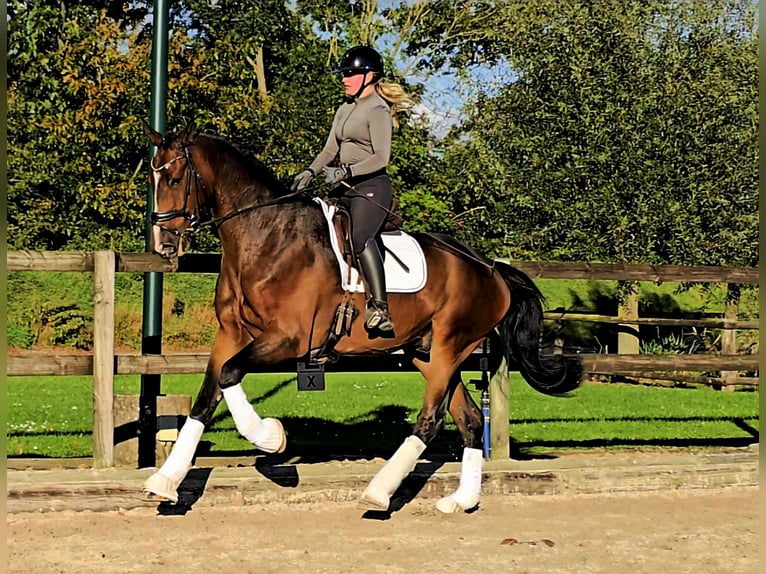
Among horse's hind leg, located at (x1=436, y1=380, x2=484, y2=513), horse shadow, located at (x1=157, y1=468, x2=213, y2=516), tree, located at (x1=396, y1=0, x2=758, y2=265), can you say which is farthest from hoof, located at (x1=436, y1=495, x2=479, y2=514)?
tree, located at (x1=396, y1=0, x2=758, y2=265)

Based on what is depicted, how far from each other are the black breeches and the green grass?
265cm

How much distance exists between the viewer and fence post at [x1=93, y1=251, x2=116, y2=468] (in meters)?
7.25

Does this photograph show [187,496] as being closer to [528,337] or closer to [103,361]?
[103,361]

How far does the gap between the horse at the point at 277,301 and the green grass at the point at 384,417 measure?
1.71m

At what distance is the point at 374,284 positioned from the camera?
265 inches

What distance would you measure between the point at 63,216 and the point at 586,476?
1390 cm

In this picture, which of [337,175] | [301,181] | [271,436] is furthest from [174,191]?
[271,436]

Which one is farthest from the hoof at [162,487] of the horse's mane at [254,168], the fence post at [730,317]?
the fence post at [730,317]

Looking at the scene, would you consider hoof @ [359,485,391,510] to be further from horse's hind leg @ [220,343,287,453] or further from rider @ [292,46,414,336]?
rider @ [292,46,414,336]

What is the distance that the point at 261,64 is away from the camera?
2311 cm

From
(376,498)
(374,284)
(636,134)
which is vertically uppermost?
(636,134)

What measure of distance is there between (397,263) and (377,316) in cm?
45

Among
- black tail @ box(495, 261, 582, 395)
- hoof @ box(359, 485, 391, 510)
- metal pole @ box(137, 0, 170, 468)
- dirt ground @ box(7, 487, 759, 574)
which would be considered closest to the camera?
dirt ground @ box(7, 487, 759, 574)

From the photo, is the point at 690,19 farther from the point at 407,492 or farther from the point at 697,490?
the point at 407,492
